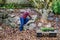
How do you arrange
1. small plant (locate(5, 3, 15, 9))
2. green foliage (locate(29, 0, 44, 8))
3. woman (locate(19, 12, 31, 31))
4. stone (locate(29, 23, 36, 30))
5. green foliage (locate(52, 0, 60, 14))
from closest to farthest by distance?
woman (locate(19, 12, 31, 31)) → stone (locate(29, 23, 36, 30)) → green foliage (locate(52, 0, 60, 14)) → green foliage (locate(29, 0, 44, 8)) → small plant (locate(5, 3, 15, 9))

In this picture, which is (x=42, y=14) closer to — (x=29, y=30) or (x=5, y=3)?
(x=29, y=30)

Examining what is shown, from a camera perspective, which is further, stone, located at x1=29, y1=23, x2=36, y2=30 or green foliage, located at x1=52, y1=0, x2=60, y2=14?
green foliage, located at x1=52, y1=0, x2=60, y2=14

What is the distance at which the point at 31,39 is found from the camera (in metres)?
11.1

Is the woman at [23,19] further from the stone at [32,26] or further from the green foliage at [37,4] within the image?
the green foliage at [37,4]

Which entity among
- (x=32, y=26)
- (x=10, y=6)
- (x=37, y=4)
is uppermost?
(x=37, y=4)

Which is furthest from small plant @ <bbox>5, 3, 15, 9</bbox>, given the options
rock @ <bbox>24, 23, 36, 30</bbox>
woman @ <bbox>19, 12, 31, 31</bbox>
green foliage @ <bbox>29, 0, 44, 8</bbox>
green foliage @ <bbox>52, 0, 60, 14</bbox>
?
woman @ <bbox>19, 12, 31, 31</bbox>

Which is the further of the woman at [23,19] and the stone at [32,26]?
the stone at [32,26]

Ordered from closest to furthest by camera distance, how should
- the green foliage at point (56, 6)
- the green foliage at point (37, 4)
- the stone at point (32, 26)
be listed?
1. the stone at point (32, 26)
2. the green foliage at point (56, 6)
3. the green foliage at point (37, 4)

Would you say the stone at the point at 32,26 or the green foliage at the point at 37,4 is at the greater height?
the green foliage at the point at 37,4

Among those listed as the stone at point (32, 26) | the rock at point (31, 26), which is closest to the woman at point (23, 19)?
the rock at point (31, 26)

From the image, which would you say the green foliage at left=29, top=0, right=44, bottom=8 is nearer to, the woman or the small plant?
the small plant

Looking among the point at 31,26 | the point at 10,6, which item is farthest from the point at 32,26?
the point at 10,6

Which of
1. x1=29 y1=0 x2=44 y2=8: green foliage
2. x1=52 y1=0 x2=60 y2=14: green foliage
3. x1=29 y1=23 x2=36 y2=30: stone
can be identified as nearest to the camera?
x1=29 y1=23 x2=36 y2=30: stone

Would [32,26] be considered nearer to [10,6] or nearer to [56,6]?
[56,6]
